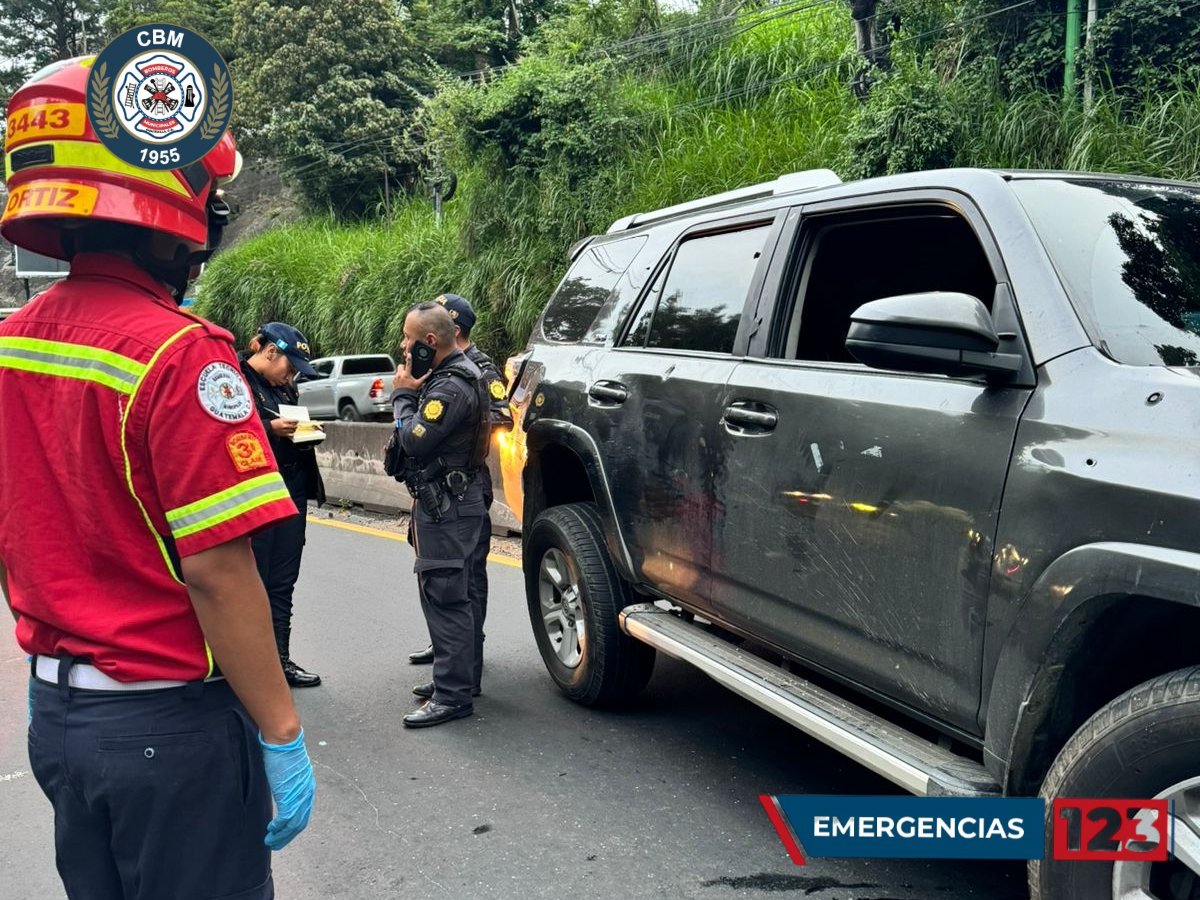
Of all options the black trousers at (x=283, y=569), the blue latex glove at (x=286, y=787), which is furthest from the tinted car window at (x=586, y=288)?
the blue latex glove at (x=286, y=787)

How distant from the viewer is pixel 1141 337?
103 inches

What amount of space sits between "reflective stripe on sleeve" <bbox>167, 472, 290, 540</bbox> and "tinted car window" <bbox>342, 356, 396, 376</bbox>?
19.9 m

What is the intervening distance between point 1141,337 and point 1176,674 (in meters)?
0.86

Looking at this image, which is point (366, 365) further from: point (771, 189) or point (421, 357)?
point (771, 189)

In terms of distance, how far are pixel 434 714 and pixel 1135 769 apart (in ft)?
10.5

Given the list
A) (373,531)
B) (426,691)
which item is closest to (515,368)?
(426,691)

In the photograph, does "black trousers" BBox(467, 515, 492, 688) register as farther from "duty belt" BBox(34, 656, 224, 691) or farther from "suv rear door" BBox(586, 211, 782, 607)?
"duty belt" BBox(34, 656, 224, 691)

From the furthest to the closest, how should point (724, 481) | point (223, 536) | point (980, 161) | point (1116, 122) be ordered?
point (980, 161)
point (1116, 122)
point (724, 481)
point (223, 536)

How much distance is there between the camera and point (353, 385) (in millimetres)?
21672

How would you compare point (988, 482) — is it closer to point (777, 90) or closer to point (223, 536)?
point (223, 536)

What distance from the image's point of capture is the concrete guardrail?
10.9 metres

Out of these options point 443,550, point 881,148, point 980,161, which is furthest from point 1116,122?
point 443,550

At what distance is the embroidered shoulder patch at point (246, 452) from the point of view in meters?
1.81

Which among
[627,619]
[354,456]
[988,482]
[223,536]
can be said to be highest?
[223,536]
